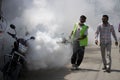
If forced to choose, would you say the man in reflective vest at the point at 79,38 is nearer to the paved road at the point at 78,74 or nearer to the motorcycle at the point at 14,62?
the paved road at the point at 78,74

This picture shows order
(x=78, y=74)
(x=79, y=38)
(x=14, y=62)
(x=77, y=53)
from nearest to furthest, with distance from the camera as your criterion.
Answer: (x=14, y=62)
(x=78, y=74)
(x=79, y=38)
(x=77, y=53)

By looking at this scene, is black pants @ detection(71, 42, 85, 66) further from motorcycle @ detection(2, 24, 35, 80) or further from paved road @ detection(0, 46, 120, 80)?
motorcycle @ detection(2, 24, 35, 80)

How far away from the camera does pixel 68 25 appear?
2141cm

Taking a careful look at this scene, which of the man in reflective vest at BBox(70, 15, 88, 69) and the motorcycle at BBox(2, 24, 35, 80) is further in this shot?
the man in reflective vest at BBox(70, 15, 88, 69)

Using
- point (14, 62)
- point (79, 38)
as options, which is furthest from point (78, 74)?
point (14, 62)

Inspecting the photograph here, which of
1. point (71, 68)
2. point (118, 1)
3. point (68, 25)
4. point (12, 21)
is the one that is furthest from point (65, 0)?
point (71, 68)

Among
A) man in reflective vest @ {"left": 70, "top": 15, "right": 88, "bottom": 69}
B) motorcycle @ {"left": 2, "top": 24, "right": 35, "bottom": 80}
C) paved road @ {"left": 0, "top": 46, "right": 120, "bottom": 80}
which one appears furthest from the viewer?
man in reflective vest @ {"left": 70, "top": 15, "right": 88, "bottom": 69}

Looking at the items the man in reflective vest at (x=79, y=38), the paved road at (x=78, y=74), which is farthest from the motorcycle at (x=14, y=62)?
the man in reflective vest at (x=79, y=38)

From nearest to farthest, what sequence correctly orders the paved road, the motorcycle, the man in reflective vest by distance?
the motorcycle, the paved road, the man in reflective vest

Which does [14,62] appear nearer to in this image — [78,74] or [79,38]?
[78,74]

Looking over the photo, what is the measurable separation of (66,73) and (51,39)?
3.85 feet

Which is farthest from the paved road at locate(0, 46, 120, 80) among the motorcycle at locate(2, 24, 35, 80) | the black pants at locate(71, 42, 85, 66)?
the motorcycle at locate(2, 24, 35, 80)

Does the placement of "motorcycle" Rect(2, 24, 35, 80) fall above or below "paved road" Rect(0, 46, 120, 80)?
above

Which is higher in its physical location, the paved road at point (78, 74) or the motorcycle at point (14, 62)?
the motorcycle at point (14, 62)
